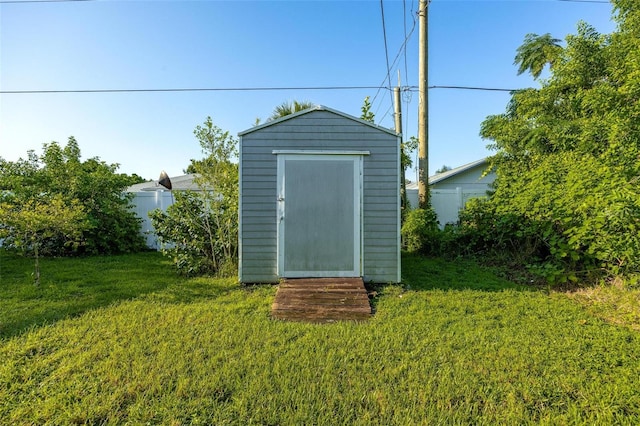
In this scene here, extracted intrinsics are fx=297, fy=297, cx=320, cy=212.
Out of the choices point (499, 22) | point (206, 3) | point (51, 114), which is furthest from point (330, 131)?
point (51, 114)

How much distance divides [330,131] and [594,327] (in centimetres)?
392

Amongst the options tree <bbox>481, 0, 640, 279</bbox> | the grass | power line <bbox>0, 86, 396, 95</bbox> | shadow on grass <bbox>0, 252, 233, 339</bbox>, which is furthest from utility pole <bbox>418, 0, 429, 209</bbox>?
shadow on grass <bbox>0, 252, 233, 339</bbox>

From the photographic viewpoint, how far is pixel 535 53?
32.0 feet

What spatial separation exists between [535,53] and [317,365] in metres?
12.1

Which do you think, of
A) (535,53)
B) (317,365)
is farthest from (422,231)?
(535,53)

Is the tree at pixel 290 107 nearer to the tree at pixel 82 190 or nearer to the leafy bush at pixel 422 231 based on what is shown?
the leafy bush at pixel 422 231

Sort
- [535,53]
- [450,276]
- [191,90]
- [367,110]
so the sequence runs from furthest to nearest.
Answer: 1. [535,53]
2. [191,90]
3. [367,110]
4. [450,276]

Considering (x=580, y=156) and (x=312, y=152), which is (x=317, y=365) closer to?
(x=312, y=152)

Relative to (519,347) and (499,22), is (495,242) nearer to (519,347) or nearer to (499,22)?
(519,347)

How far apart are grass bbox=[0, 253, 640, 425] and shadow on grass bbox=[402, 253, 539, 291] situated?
2.27 ft

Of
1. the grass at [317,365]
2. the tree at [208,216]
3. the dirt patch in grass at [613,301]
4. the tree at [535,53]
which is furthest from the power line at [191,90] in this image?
the dirt patch in grass at [613,301]

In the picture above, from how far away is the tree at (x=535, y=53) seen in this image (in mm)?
9508

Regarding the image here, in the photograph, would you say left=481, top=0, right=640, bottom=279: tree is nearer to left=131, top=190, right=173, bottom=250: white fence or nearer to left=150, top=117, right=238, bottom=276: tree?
left=150, top=117, right=238, bottom=276: tree

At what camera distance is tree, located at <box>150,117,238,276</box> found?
5262mm
